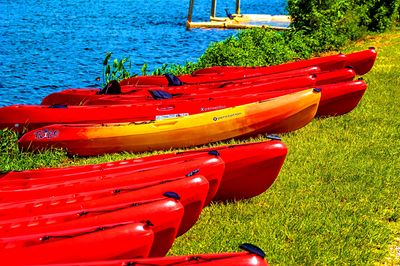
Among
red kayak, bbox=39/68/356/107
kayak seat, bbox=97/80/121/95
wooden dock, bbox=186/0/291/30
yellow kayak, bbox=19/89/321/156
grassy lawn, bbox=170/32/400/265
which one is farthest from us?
wooden dock, bbox=186/0/291/30

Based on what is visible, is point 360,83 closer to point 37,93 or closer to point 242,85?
point 242,85

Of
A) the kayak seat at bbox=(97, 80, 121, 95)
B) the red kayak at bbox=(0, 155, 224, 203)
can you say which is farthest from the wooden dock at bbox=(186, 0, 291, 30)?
the red kayak at bbox=(0, 155, 224, 203)

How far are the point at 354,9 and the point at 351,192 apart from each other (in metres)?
13.4

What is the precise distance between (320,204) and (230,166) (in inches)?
45.3

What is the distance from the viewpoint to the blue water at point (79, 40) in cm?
2308

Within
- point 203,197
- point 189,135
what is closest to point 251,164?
point 203,197

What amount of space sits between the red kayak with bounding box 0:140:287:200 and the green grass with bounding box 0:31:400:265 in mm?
318

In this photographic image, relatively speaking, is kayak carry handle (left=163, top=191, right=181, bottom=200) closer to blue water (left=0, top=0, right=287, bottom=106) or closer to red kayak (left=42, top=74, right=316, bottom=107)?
red kayak (left=42, top=74, right=316, bottom=107)

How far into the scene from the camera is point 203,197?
5.66m

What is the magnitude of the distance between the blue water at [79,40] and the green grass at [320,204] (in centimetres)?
1187

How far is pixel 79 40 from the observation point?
108 feet

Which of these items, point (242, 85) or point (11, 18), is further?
point (11, 18)

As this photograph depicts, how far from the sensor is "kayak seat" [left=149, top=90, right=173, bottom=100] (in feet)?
33.7

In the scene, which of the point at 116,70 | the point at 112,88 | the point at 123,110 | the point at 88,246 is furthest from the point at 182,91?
the point at 88,246
